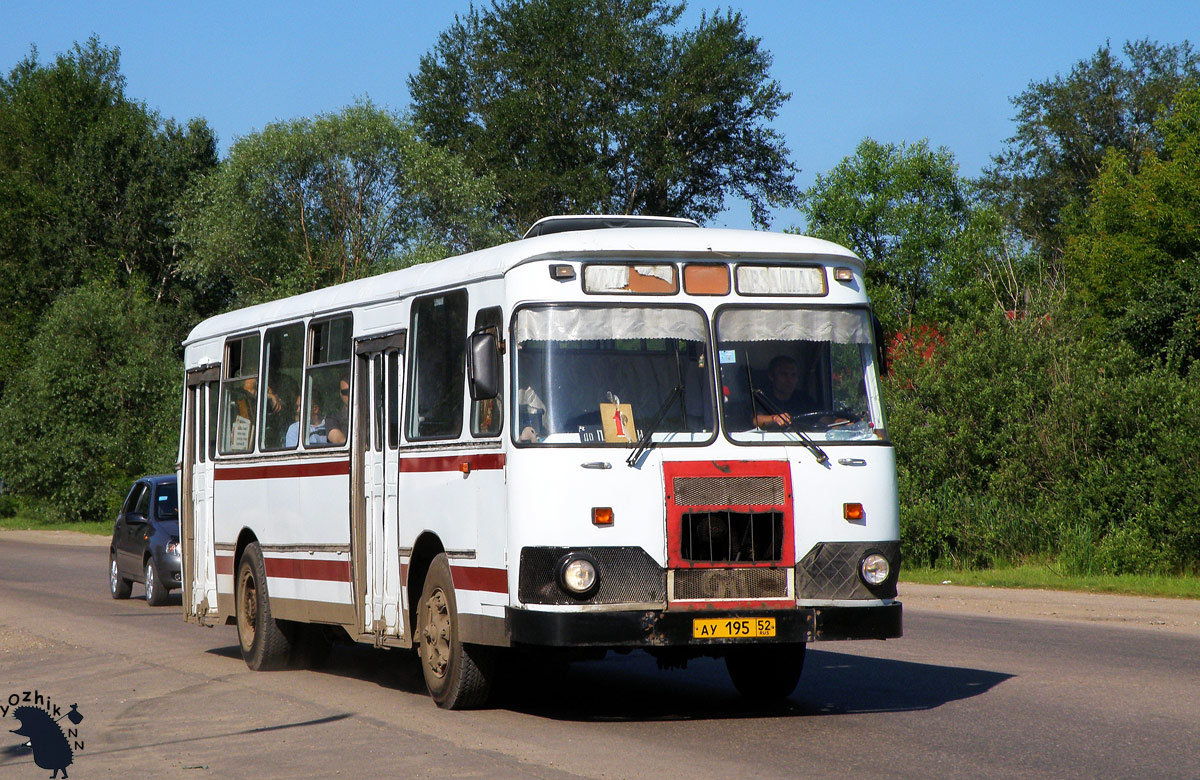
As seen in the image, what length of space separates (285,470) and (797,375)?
5151 millimetres

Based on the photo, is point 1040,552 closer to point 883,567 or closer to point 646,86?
point 883,567

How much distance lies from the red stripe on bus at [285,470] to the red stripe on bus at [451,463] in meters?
1.20


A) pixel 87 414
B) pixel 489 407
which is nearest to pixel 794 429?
pixel 489 407

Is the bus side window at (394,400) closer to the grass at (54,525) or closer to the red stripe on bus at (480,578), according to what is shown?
the red stripe on bus at (480,578)

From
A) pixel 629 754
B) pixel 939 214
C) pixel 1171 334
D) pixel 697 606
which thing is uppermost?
pixel 939 214

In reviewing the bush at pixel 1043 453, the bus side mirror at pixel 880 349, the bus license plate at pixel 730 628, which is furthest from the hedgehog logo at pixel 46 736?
the bush at pixel 1043 453

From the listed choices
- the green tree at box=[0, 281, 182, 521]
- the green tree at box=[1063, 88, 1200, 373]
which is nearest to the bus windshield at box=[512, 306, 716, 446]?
the green tree at box=[1063, 88, 1200, 373]

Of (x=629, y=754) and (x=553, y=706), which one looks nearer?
(x=629, y=754)

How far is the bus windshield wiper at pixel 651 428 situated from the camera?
928cm

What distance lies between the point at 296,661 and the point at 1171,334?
106 feet

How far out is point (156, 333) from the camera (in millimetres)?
57406

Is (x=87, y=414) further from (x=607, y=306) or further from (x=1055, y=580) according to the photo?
(x=607, y=306)

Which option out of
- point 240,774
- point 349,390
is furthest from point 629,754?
point 349,390

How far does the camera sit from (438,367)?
1066cm
